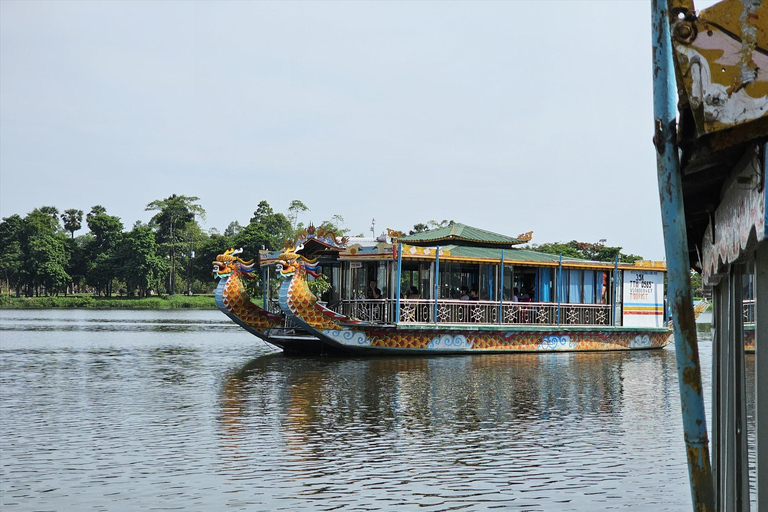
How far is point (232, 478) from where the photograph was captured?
339 inches

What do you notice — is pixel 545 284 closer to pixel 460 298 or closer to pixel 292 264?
pixel 460 298

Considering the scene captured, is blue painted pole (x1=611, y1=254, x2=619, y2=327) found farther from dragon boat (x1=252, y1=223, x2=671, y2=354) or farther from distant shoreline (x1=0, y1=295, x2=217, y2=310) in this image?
distant shoreline (x1=0, y1=295, x2=217, y2=310)

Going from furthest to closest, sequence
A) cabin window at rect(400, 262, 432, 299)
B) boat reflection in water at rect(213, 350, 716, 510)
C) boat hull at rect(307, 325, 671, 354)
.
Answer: cabin window at rect(400, 262, 432, 299) → boat hull at rect(307, 325, 671, 354) → boat reflection in water at rect(213, 350, 716, 510)

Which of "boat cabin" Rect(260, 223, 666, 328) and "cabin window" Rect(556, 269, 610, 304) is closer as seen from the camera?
"boat cabin" Rect(260, 223, 666, 328)

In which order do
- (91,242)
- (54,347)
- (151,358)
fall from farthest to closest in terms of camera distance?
(91,242) < (54,347) < (151,358)

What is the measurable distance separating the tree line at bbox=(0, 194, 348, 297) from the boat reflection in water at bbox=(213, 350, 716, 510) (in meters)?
54.5

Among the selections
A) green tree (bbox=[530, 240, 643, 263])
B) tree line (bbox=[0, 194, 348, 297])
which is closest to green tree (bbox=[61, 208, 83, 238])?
tree line (bbox=[0, 194, 348, 297])

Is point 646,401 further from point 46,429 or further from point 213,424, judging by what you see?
point 46,429

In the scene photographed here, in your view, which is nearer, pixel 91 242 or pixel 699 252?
pixel 699 252

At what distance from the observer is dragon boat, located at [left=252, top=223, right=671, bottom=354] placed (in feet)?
70.4

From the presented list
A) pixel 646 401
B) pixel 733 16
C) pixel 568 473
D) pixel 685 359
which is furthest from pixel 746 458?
pixel 646 401

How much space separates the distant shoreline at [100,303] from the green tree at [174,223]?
2.78 m

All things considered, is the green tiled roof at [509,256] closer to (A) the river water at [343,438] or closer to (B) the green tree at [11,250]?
(A) the river water at [343,438]

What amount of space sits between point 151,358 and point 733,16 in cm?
2274
